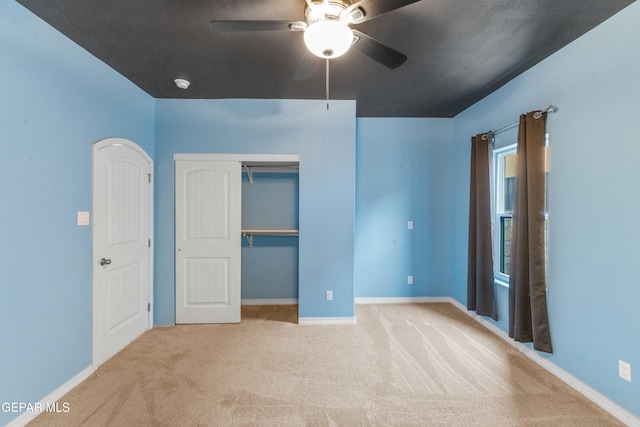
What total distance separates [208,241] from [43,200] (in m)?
1.61

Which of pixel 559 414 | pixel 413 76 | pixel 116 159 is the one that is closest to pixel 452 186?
pixel 413 76

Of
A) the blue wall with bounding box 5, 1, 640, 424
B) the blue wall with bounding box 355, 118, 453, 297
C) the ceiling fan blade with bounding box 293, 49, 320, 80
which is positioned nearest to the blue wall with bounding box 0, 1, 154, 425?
the blue wall with bounding box 5, 1, 640, 424

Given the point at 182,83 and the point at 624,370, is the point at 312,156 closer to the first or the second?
the point at 182,83

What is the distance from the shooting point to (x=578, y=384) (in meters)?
2.17

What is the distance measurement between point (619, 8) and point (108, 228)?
4291mm

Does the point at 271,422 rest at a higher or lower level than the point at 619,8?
lower

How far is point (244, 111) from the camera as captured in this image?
339cm

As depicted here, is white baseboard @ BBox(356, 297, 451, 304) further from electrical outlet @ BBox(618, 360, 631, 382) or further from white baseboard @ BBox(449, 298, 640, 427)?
electrical outlet @ BBox(618, 360, 631, 382)

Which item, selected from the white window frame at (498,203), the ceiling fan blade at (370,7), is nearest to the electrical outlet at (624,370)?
the white window frame at (498,203)

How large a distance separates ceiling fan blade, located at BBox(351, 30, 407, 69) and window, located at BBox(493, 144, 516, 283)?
6.77 feet

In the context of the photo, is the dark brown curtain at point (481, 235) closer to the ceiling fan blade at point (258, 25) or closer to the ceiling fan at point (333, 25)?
the ceiling fan at point (333, 25)

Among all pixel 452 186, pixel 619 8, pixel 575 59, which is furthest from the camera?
pixel 452 186

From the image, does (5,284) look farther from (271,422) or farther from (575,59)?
(575,59)

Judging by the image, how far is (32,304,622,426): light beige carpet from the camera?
1903 millimetres
